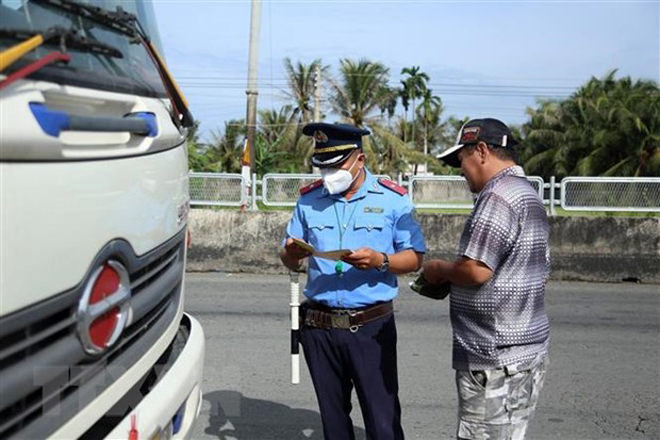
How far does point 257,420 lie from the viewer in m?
4.48

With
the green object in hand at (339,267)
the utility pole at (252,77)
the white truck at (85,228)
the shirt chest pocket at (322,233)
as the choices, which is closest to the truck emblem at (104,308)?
the white truck at (85,228)

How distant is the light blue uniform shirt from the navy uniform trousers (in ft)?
0.50

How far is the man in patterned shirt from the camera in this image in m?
2.75

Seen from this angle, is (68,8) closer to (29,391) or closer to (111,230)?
(111,230)

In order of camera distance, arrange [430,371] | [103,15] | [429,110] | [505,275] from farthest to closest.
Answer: [429,110]
[430,371]
[505,275]
[103,15]

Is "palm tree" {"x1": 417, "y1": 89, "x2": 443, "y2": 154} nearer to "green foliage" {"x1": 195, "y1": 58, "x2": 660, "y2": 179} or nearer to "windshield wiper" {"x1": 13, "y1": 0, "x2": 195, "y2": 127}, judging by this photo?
"green foliage" {"x1": 195, "y1": 58, "x2": 660, "y2": 179}

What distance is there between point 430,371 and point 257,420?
1596 millimetres

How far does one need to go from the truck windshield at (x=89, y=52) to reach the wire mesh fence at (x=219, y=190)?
A: 7.87 metres

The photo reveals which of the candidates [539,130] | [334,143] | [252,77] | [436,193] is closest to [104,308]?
[334,143]

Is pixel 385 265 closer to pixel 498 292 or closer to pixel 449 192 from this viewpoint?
pixel 498 292

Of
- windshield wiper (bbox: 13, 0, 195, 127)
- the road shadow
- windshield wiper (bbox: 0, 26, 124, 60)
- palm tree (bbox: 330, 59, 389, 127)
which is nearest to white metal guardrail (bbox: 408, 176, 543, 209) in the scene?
the road shadow

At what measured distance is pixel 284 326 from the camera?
6816 mm

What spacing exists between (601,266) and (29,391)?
360 inches

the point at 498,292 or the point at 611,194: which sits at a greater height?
the point at 611,194
